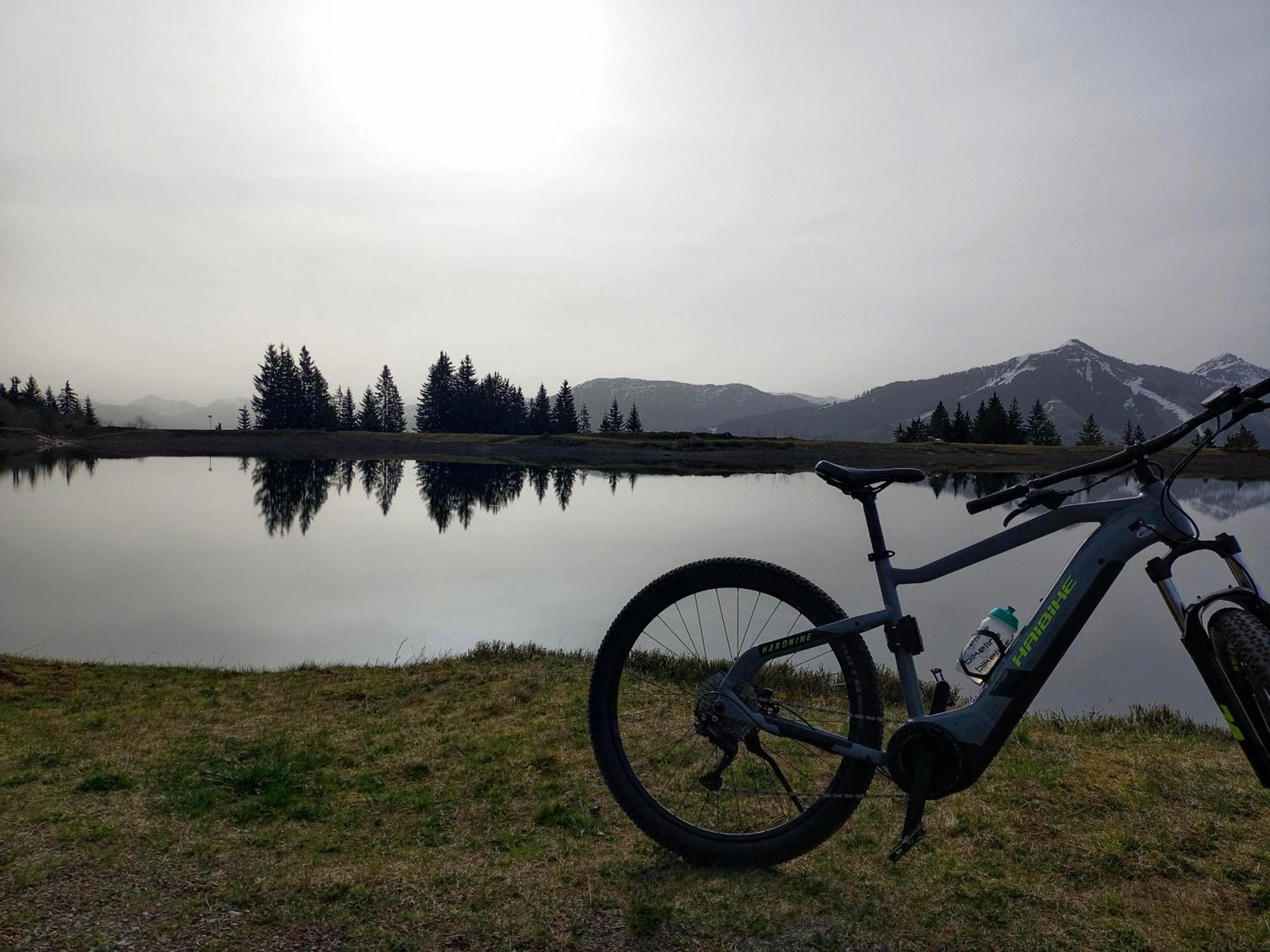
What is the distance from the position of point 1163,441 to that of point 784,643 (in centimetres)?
186

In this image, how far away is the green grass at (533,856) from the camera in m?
2.82

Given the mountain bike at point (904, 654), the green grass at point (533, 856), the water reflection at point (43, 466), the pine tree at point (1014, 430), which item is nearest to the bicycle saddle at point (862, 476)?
the mountain bike at point (904, 654)

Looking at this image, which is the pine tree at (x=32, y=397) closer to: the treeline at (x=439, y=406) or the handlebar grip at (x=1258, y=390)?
the treeline at (x=439, y=406)

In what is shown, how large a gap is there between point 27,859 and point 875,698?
405 centimetres

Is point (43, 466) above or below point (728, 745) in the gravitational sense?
above

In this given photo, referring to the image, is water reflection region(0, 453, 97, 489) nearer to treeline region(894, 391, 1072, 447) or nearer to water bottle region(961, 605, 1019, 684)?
water bottle region(961, 605, 1019, 684)

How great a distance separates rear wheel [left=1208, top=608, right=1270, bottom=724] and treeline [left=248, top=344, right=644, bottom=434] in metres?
98.1

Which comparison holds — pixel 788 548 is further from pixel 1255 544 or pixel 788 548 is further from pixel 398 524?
pixel 398 524

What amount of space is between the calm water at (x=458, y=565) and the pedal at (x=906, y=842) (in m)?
1.46

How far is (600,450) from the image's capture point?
91.2 metres

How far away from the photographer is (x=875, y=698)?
3.31 m

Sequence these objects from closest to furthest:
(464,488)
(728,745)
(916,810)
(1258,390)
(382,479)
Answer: (1258,390) → (916,810) → (728,745) → (464,488) → (382,479)

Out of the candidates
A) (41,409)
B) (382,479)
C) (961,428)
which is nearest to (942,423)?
(961,428)

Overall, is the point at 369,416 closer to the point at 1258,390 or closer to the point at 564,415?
the point at 564,415
